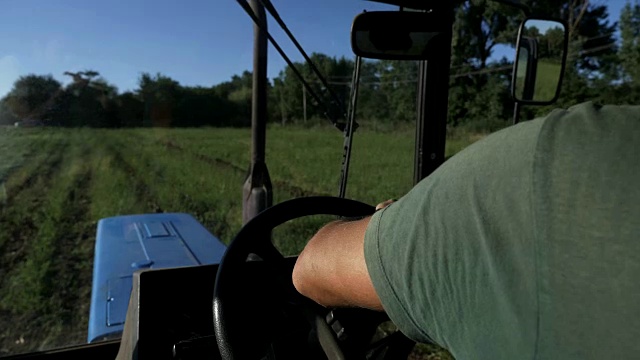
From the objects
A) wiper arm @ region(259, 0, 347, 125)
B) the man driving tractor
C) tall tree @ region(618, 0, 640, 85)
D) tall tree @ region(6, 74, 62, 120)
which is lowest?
the man driving tractor

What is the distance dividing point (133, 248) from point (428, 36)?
1.56m

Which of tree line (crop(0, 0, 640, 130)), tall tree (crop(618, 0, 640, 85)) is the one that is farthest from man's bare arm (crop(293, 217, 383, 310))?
tall tree (crop(618, 0, 640, 85))

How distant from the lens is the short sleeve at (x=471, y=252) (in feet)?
2.28

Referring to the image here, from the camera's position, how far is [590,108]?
71 centimetres

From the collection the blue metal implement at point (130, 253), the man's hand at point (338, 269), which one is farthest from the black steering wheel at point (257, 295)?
the blue metal implement at point (130, 253)

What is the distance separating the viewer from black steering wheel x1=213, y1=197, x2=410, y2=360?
1.34 meters

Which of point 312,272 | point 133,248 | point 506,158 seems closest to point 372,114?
point 312,272

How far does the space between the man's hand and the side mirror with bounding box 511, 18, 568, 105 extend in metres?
1.10

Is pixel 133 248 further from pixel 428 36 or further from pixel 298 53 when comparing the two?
pixel 428 36

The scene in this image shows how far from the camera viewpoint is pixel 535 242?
0.68 metres

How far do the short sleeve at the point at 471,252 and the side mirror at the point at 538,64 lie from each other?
4.15ft

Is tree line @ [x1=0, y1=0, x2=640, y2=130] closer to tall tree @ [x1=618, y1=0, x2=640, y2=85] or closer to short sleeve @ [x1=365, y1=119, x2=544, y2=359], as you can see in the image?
short sleeve @ [x1=365, y1=119, x2=544, y2=359]

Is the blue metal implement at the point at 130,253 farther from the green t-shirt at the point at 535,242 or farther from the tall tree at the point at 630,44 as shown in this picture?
the tall tree at the point at 630,44

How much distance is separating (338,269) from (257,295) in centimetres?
57
